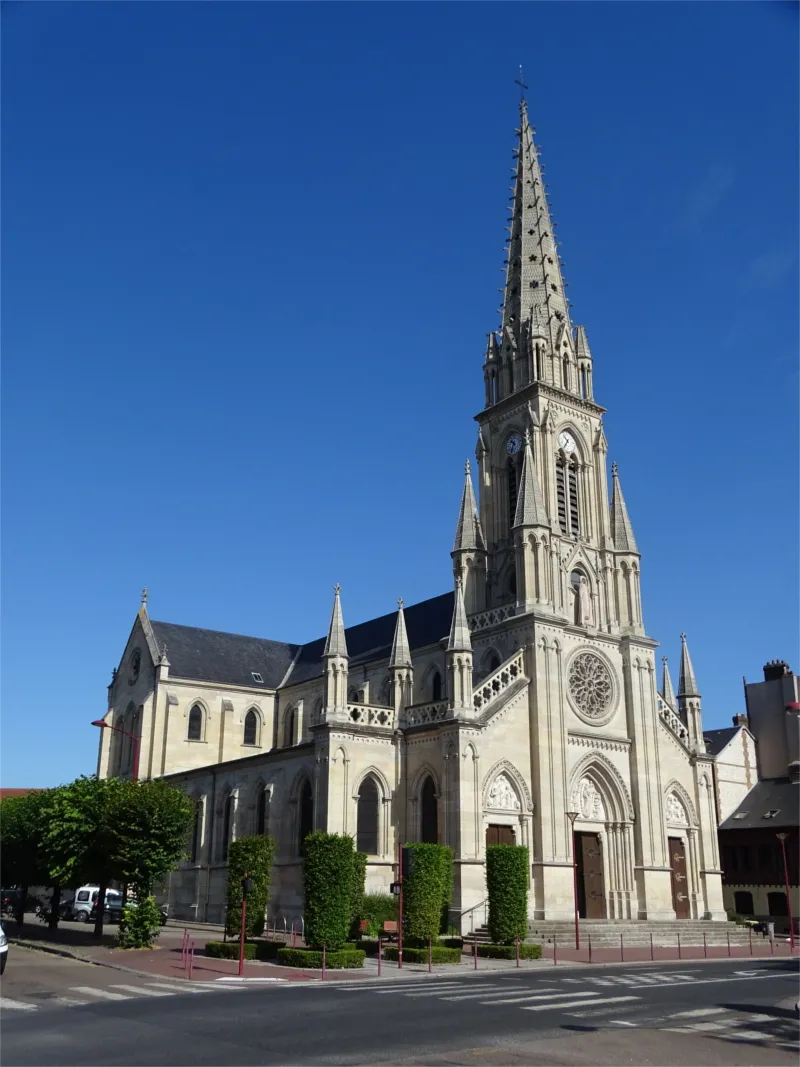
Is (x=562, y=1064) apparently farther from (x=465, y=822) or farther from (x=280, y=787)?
(x=280, y=787)

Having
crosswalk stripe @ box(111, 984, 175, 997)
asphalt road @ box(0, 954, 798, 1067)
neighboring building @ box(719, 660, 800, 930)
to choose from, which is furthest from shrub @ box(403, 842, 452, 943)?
neighboring building @ box(719, 660, 800, 930)

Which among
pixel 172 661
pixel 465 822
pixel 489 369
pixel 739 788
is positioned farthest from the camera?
pixel 739 788

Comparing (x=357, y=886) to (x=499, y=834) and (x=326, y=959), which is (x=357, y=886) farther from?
(x=499, y=834)

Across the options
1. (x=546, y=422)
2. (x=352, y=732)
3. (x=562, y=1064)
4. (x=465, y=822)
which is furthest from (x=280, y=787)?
(x=562, y=1064)

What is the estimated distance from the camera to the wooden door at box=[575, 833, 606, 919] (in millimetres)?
43438

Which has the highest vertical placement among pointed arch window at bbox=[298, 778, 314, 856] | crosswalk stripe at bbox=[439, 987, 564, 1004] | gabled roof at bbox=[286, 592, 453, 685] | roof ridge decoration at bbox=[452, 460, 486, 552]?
roof ridge decoration at bbox=[452, 460, 486, 552]

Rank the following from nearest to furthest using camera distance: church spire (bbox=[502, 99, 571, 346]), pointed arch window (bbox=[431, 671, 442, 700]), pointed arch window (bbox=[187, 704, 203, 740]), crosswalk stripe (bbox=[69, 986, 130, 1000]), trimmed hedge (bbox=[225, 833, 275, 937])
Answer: crosswalk stripe (bbox=[69, 986, 130, 1000]) < trimmed hedge (bbox=[225, 833, 275, 937]) < pointed arch window (bbox=[431, 671, 442, 700]) < church spire (bbox=[502, 99, 571, 346]) < pointed arch window (bbox=[187, 704, 203, 740])

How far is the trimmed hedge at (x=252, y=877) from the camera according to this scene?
3200cm

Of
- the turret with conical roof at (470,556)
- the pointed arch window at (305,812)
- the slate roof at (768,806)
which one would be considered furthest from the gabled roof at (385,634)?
the slate roof at (768,806)

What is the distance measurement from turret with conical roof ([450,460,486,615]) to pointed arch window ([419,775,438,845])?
9.41 meters

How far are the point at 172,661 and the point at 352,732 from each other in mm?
20858

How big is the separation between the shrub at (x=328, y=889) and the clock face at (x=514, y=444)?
24.6 metres

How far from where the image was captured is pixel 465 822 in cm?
3878

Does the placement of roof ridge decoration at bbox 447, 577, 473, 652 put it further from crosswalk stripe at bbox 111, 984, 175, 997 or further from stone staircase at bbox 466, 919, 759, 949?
crosswalk stripe at bbox 111, 984, 175, 997
